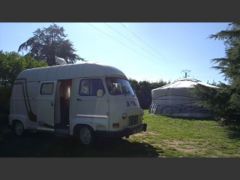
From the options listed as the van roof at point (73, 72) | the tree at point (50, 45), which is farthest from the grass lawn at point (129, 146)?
the tree at point (50, 45)

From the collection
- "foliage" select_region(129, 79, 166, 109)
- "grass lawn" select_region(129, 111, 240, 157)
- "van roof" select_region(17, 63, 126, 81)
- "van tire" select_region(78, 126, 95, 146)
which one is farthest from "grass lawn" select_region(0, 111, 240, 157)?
"foliage" select_region(129, 79, 166, 109)

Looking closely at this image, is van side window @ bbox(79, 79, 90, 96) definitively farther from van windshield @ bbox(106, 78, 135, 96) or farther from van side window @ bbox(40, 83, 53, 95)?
van side window @ bbox(40, 83, 53, 95)

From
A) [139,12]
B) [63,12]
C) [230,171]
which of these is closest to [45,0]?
[63,12]

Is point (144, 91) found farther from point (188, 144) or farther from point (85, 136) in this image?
point (85, 136)

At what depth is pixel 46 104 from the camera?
37.6 feet

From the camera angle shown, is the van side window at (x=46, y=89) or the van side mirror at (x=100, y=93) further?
the van side window at (x=46, y=89)

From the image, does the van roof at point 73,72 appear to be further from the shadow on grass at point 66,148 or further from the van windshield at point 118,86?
the shadow on grass at point 66,148

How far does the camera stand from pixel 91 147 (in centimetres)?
990

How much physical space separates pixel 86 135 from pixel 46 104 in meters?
2.35

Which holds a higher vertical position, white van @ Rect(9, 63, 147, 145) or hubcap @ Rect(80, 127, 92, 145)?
white van @ Rect(9, 63, 147, 145)

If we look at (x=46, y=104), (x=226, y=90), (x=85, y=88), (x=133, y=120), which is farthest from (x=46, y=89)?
(x=226, y=90)

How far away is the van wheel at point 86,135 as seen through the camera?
9859mm

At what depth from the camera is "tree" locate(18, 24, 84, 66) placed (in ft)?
114

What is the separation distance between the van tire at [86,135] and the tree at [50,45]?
79.6 feet
